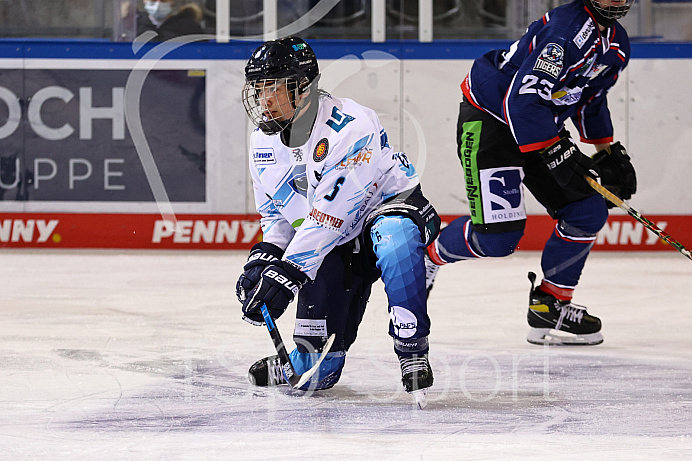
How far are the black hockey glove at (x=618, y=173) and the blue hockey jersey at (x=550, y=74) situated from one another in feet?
0.62

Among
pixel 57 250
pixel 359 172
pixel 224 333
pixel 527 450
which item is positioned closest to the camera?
pixel 527 450

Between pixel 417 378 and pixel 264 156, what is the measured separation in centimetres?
64

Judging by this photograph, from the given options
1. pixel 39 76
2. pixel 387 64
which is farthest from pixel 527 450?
pixel 39 76

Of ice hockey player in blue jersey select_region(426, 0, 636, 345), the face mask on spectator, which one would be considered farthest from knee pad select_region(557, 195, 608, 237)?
the face mask on spectator

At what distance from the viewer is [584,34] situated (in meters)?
2.91

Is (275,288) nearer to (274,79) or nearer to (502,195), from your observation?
(274,79)

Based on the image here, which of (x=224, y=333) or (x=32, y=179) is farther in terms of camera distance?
(x=32, y=179)

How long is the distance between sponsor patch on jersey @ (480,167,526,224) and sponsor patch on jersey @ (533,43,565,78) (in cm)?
34

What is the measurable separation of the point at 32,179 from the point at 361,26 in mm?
2057

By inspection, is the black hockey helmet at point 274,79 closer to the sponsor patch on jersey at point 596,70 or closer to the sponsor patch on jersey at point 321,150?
the sponsor patch on jersey at point 321,150

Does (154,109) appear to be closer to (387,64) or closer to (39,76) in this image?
(39,76)

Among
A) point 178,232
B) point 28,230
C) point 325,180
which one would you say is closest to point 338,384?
point 325,180

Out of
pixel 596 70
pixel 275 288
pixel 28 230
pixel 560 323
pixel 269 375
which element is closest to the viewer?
pixel 275 288

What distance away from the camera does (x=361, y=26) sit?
18.4ft
